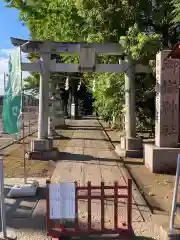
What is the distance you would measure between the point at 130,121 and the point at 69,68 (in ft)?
9.83

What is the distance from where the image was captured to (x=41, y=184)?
800cm

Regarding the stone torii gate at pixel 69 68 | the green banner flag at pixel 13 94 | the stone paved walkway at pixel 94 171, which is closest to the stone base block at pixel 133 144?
the stone torii gate at pixel 69 68

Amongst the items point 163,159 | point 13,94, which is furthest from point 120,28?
point 13,94

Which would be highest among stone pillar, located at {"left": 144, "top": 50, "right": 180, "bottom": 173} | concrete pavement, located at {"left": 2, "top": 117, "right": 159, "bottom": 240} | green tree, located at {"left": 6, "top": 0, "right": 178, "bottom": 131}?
green tree, located at {"left": 6, "top": 0, "right": 178, "bottom": 131}

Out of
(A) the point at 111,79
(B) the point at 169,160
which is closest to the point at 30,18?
(A) the point at 111,79

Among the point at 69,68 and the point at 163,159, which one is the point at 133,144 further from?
the point at 69,68

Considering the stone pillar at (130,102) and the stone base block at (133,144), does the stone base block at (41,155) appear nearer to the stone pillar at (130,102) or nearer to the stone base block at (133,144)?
the stone base block at (133,144)

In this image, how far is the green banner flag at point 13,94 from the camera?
21.2 feet

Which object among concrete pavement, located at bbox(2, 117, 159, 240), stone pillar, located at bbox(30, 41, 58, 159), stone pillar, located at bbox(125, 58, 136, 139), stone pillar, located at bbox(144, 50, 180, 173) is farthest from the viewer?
stone pillar, located at bbox(125, 58, 136, 139)

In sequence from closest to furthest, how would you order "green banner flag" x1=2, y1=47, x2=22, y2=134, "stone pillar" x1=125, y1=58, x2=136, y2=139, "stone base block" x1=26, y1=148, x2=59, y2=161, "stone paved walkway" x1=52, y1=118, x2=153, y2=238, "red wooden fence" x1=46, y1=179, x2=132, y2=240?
"red wooden fence" x1=46, y1=179, x2=132, y2=240 < "stone paved walkway" x1=52, y1=118, x2=153, y2=238 < "green banner flag" x1=2, y1=47, x2=22, y2=134 < "stone base block" x1=26, y1=148, x2=59, y2=161 < "stone pillar" x1=125, y1=58, x2=136, y2=139

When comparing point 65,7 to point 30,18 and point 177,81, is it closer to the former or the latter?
point 30,18

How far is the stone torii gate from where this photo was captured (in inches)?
464

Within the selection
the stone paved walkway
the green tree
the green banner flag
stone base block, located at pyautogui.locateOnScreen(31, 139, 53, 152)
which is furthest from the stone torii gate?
the green banner flag

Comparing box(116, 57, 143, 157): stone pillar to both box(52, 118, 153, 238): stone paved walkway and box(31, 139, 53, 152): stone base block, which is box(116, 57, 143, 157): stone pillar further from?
box(31, 139, 53, 152): stone base block
